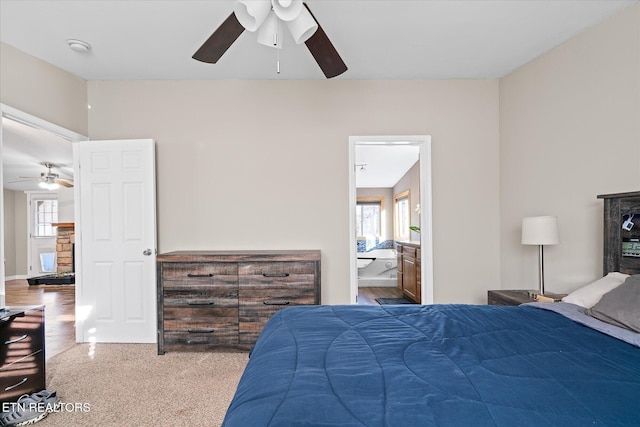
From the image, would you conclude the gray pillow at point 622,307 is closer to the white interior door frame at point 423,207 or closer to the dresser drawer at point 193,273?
the white interior door frame at point 423,207

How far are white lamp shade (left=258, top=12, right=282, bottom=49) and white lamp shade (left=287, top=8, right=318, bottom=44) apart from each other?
129 mm

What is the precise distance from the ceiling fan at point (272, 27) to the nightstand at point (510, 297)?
2.17 metres

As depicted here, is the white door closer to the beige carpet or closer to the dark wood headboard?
the beige carpet

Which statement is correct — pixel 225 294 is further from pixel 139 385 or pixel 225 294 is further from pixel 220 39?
pixel 220 39

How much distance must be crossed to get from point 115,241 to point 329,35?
2.88 m

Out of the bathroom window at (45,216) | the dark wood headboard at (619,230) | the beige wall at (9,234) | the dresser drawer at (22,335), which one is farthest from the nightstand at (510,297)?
the beige wall at (9,234)

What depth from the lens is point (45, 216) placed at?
26.9 ft

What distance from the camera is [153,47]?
2.78 metres

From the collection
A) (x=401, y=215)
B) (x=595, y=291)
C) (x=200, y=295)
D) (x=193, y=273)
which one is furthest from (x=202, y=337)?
(x=401, y=215)

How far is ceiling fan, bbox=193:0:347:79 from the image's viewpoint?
1638mm

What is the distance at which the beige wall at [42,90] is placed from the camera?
264 centimetres

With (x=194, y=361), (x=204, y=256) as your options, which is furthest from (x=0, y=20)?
(x=194, y=361)

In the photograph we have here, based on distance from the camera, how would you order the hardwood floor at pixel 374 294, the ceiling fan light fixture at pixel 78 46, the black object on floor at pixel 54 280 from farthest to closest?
1. the black object on floor at pixel 54 280
2. the hardwood floor at pixel 374 294
3. the ceiling fan light fixture at pixel 78 46

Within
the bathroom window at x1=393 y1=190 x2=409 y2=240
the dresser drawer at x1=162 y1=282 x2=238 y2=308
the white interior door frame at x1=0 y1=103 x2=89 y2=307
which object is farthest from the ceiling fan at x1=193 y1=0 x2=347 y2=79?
the bathroom window at x1=393 y1=190 x2=409 y2=240
